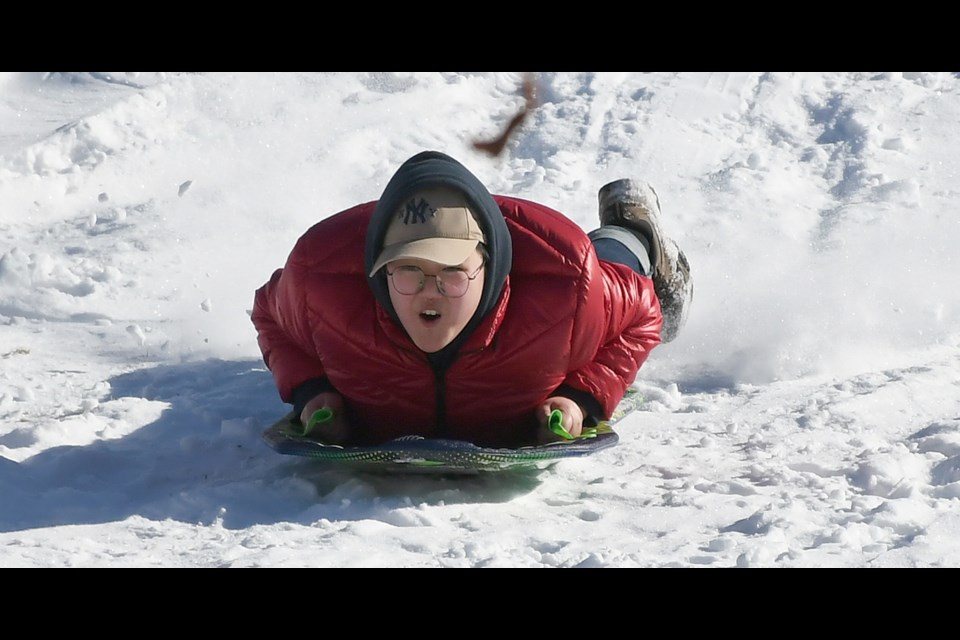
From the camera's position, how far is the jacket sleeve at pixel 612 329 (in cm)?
390

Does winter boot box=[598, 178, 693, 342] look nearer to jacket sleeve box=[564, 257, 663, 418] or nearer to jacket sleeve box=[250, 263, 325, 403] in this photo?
jacket sleeve box=[564, 257, 663, 418]

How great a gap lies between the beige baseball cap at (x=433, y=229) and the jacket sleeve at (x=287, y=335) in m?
0.45

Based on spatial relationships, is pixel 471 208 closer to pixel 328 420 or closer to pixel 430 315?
pixel 430 315

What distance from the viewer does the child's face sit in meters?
3.60

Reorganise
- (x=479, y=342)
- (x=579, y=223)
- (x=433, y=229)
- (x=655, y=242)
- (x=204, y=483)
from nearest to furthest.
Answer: (x=433, y=229), (x=479, y=342), (x=204, y=483), (x=655, y=242), (x=579, y=223)

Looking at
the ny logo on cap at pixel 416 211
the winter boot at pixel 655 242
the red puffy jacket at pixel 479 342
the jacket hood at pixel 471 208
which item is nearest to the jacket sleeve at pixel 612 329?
the red puffy jacket at pixel 479 342

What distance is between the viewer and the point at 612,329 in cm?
406

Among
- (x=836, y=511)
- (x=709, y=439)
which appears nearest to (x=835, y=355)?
(x=709, y=439)

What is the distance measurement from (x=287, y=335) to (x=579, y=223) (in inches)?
96.7

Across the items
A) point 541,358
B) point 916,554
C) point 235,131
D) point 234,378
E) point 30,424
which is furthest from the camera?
point 235,131

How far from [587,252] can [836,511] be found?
Answer: 0.92 metres

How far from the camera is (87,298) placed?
561 centimetres

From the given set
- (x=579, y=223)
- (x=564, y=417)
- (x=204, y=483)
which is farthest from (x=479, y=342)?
(x=579, y=223)

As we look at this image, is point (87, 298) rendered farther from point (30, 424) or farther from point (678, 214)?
point (678, 214)
